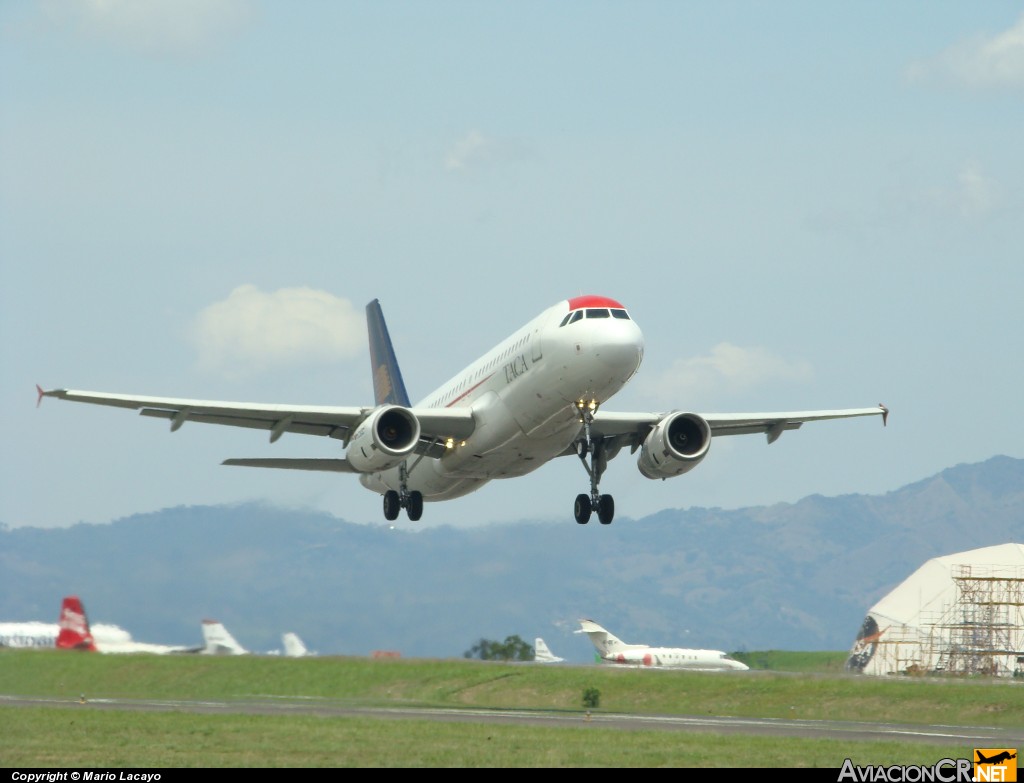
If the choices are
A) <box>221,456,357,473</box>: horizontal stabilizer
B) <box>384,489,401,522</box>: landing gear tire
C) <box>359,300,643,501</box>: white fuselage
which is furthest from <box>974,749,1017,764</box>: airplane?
<box>221,456,357,473</box>: horizontal stabilizer

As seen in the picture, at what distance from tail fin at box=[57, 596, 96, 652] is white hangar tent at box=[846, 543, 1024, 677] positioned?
3795 cm

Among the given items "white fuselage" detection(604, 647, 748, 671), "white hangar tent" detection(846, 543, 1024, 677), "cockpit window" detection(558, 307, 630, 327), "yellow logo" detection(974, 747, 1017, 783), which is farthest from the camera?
"white fuselage" detection(604, 647, 748, 671)

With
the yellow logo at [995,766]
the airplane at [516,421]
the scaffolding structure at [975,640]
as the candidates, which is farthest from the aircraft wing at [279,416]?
the scaffolding structure at [975,640]

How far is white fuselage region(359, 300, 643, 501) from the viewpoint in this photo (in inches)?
1313

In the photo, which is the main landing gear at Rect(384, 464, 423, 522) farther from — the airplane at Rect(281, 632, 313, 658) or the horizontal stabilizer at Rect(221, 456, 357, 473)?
the airplane at Rect(281, 632, 313, 658)

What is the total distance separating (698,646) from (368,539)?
82096mm

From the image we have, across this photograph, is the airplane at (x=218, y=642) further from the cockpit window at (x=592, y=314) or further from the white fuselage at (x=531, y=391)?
the cockpit window at (x=592, y=314)

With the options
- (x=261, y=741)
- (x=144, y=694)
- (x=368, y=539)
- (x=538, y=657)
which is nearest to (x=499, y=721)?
(x=261, y=741)

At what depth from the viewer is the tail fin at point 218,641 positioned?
62.2m

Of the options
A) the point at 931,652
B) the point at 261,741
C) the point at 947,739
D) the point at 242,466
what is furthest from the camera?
the point at 931,652

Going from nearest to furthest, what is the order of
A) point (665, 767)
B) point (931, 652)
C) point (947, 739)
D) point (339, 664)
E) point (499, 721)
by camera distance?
point (665, 767) < point (947, 739) < point (499, 721) < point (339, 664) < point (931, 652)

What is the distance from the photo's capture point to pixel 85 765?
81.3 ft

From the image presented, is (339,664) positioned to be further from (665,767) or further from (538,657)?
(665,767)

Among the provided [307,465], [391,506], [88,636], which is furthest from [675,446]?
[88,636]
